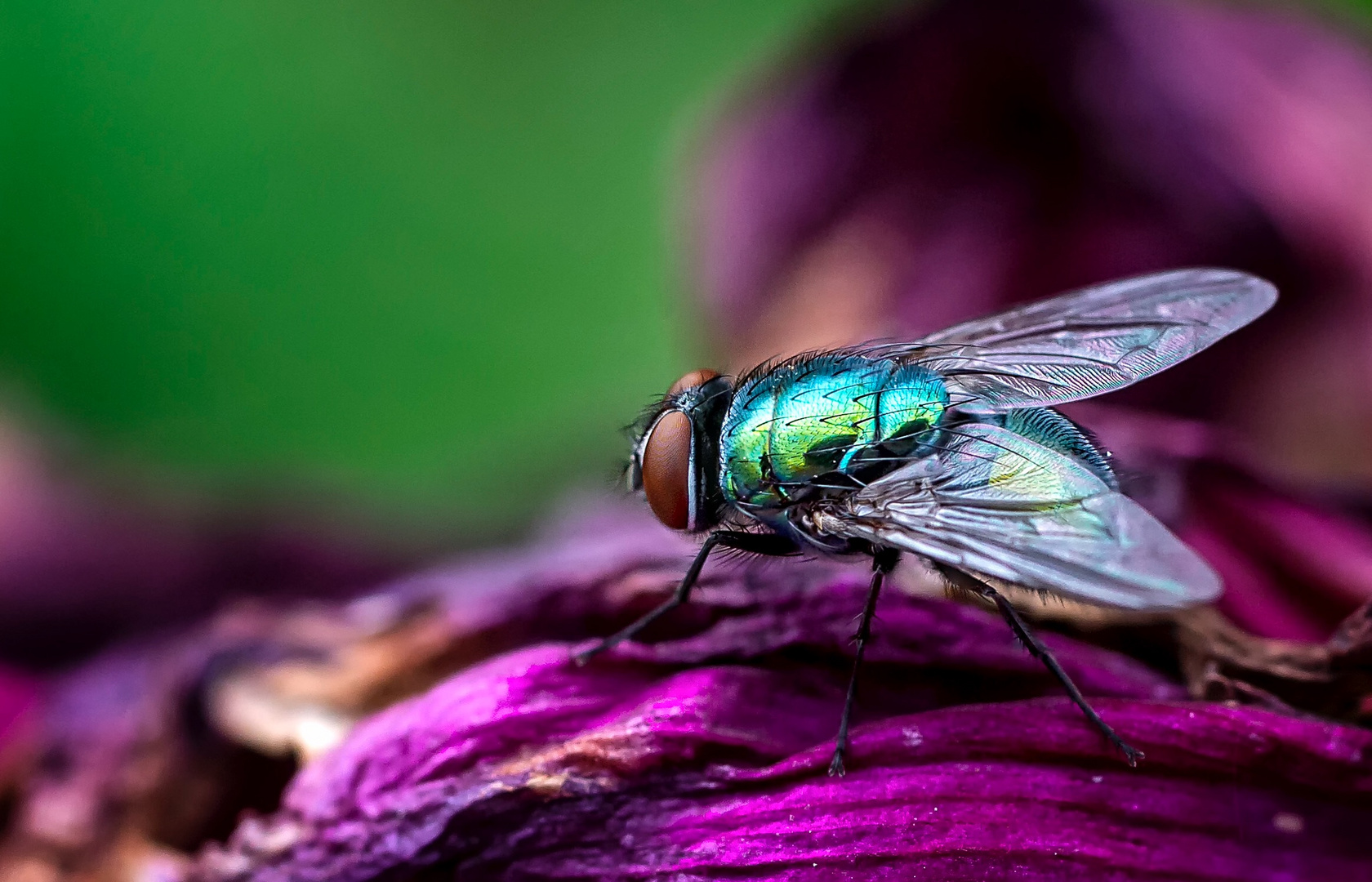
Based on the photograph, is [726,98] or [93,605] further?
[726,98]

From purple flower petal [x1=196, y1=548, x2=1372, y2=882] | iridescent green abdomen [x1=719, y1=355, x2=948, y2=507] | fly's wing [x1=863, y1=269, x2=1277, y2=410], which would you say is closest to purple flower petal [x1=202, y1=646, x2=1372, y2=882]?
purple flower petal [x1=196, y1=548, x2=1372, y2=882]

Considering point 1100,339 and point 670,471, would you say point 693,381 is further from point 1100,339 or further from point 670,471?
point 1100,339

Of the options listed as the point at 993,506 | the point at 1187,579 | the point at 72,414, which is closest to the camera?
the point at 1187,579

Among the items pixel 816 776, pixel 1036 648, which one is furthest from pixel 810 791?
pixel 1036 648

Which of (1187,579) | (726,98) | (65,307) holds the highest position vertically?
(65,307)

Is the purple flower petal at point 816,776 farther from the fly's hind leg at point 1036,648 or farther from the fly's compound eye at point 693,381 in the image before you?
the fly's compound eye at point 693,381

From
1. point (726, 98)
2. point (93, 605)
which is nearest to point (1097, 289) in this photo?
point (726, 98)

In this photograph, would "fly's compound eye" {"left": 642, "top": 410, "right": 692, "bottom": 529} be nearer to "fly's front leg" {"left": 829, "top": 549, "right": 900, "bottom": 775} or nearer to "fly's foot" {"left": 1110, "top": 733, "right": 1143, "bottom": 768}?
"fly's front leg" {"left": 829, "top": 549, "right": 900, "bottom": 775}

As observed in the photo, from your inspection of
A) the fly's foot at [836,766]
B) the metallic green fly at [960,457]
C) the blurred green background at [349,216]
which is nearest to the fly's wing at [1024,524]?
the metallic green fly at [960,457]

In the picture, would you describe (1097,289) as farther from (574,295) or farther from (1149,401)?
(574,295)
